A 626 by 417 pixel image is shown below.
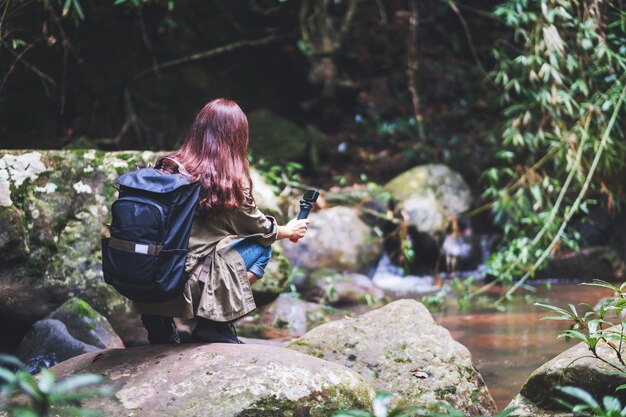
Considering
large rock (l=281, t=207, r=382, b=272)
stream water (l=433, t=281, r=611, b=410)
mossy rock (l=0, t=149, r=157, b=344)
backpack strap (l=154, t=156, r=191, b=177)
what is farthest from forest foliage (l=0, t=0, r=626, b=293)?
backpack strap (l=154, t=156, r=191, b=177)

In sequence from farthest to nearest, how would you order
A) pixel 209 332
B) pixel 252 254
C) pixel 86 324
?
pixel 86 324
pixel 252 254
pixel 209 332

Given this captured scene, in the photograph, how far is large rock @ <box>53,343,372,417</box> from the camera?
2453 millimetres

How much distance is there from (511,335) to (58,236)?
10.9 ft

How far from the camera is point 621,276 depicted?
685cm

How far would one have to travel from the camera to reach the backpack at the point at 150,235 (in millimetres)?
2646

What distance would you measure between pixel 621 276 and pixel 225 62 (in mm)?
5953

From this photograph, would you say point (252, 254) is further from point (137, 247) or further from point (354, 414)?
point (354, 414)

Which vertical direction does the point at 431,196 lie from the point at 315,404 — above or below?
below

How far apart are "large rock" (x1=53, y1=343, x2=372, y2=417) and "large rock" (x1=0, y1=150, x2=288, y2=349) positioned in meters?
1.48

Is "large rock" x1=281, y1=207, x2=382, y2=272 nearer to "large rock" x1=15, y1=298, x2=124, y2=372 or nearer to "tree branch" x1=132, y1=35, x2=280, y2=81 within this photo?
"large rock" x1=15, y1=298, x2=124, y2=372

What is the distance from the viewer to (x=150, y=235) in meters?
2.65

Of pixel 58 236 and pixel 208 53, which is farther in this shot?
pixel 208 53

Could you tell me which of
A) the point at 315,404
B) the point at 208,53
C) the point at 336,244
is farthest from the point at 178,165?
the point at 208,53

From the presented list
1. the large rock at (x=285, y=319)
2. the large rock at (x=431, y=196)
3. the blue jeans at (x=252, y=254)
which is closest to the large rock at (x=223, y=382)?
the blue jeans at (x=252, y=254)
